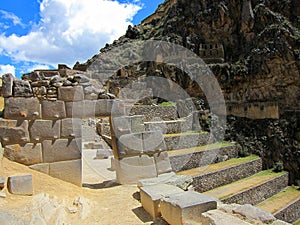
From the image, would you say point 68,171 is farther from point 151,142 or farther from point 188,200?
point 188,200

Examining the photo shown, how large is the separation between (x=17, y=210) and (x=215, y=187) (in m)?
8.25

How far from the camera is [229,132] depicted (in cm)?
1619

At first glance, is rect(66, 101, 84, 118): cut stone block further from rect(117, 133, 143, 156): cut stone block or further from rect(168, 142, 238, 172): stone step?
rect(168, 142, 238, 172): stone step

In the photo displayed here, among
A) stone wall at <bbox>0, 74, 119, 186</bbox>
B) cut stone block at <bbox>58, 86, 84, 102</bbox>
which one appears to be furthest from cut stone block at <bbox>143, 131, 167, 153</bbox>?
cut stone block at <bbox>58, 86, 84, 102</bbox>

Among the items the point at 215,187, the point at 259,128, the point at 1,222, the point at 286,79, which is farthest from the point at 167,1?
→ the point at 1,222

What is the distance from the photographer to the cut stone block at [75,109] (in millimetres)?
4855

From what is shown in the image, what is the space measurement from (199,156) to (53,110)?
25.1ft

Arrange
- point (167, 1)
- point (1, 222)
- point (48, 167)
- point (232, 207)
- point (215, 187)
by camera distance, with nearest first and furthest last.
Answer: point (1, 222), point (232, 207), point (48, 167), point (215, 187), point (167, 1)

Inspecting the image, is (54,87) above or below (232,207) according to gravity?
above

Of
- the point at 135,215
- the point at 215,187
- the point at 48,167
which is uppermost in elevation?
the point at 48,167

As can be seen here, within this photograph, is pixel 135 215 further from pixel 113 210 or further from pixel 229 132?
pixel 229 132

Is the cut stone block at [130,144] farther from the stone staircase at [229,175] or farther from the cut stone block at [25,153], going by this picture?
the stone staircase at [229,175]

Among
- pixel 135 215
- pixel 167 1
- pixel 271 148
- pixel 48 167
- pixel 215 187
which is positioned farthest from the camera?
pixel 167 1

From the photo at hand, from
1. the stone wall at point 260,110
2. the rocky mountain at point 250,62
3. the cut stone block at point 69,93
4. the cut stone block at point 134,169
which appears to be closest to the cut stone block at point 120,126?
the cut stone block at point 134,169
